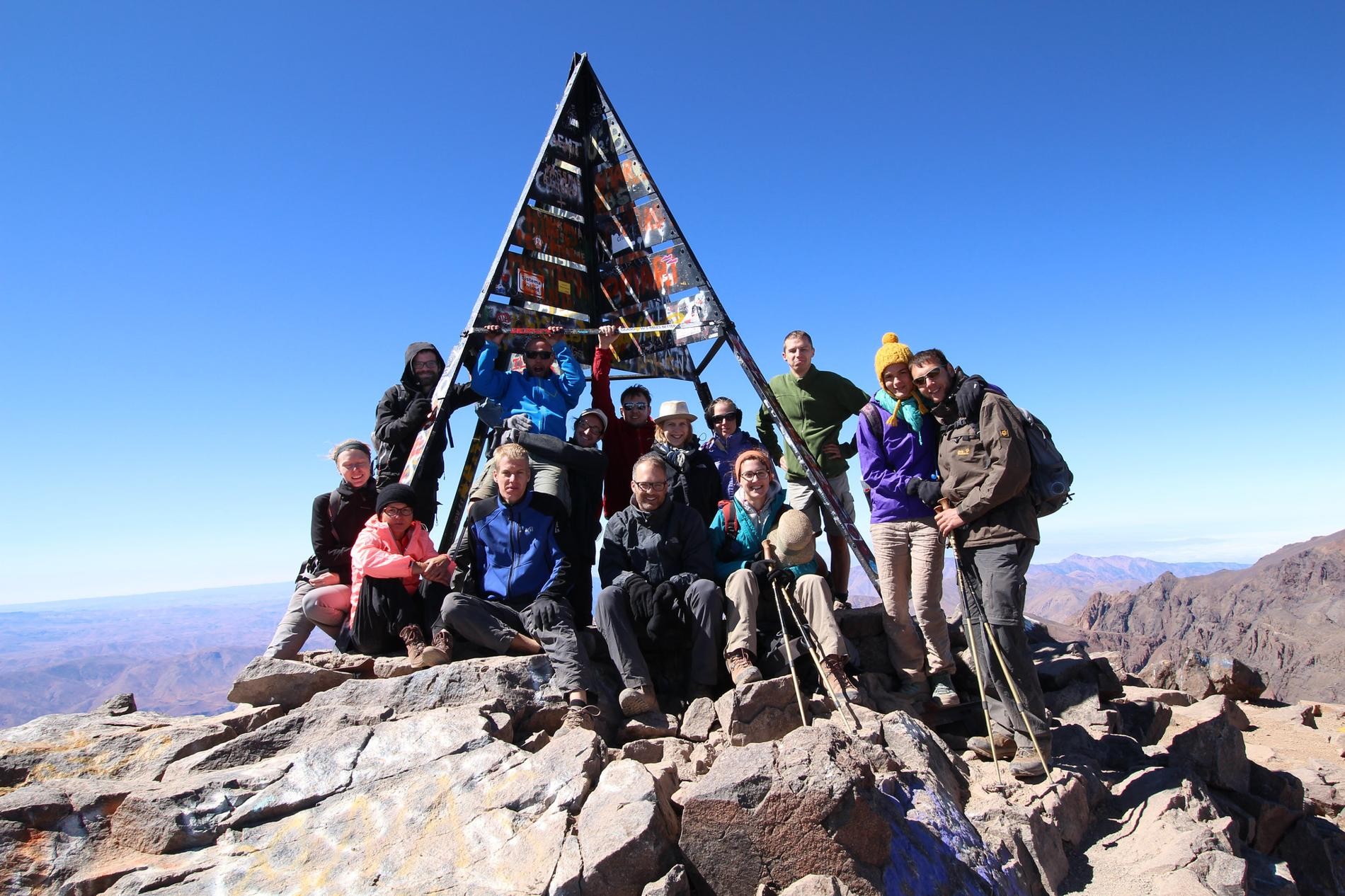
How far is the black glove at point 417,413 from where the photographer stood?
7.52 meters

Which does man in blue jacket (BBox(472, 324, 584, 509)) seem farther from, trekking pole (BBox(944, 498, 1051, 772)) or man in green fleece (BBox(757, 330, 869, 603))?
trekking pole (BBox(944, 498, 1051, 772))

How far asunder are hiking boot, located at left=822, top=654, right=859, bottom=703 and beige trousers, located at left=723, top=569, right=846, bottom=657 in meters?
0.05

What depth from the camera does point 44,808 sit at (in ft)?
12.9

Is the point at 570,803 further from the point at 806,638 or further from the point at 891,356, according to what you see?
the point at 891,356

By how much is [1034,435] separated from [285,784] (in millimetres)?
5140

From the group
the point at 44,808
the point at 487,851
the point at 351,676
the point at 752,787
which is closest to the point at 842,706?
the point at 752,787

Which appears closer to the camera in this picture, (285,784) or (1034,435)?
(285,784)

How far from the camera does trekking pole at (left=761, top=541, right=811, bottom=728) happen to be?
514 centimetres

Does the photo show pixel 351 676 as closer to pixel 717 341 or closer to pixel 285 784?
pixel 285 784

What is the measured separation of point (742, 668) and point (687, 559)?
0.95 m

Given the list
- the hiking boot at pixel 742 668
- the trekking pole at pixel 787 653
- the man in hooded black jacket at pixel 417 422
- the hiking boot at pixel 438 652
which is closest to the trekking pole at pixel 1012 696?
the trekking pole at pixel 787 653

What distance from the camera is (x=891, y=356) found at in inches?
231

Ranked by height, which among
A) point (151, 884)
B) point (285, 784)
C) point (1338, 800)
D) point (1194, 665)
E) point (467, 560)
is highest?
point (467, 560)

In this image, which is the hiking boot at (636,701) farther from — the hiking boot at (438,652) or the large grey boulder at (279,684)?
the large grey boulder at (279,684)
